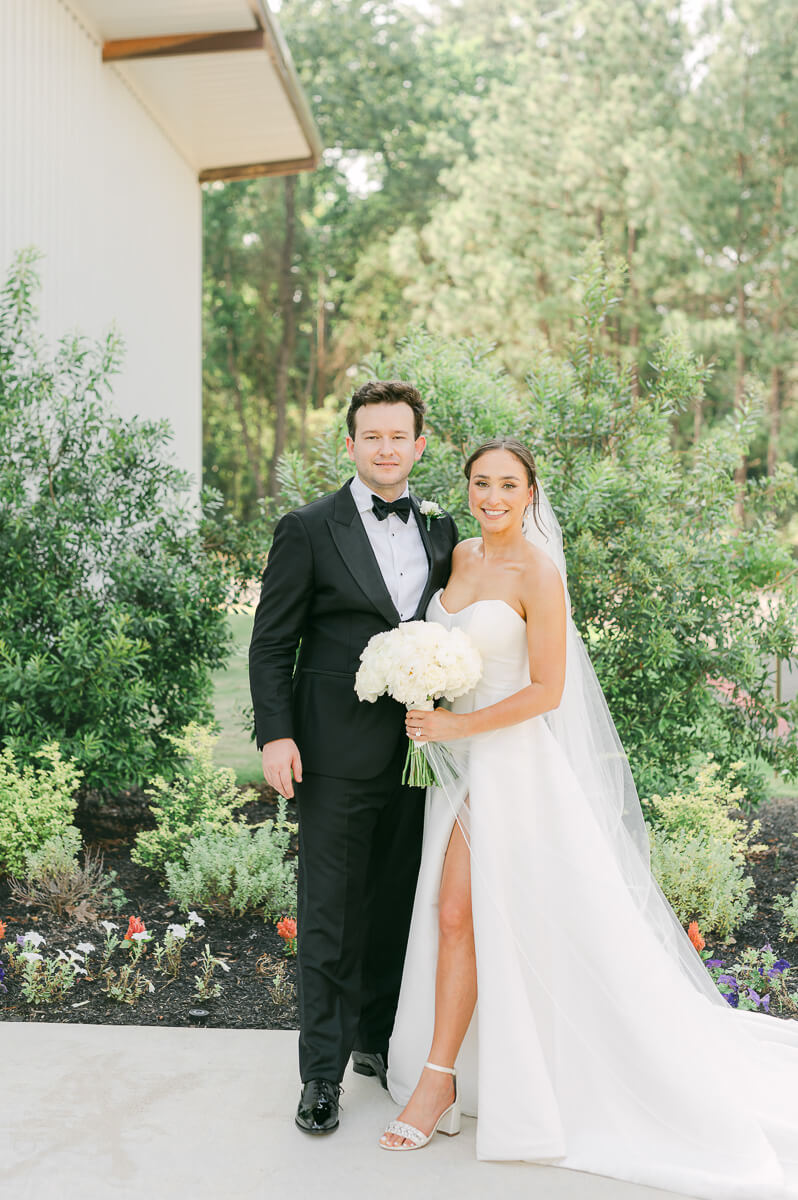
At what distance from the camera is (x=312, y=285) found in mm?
31984

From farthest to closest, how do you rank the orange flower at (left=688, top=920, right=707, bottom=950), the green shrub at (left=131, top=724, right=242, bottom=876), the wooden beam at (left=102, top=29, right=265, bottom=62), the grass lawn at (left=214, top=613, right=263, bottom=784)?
the wooden beam at (left=102, top=29, right=265, bottom=62), the grass lawn at (left=214, top=613, right=263, bottom=784), the green shrub at (left=131, top=724, right=242, bottom=876), the orange flower at (left=688, top=920, right=707, bottom=950)

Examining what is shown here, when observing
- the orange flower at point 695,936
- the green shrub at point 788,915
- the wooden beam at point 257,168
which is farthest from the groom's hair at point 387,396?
the wooden beam at point 257,168

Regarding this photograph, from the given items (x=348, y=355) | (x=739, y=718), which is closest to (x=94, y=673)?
(x=739, y=718)

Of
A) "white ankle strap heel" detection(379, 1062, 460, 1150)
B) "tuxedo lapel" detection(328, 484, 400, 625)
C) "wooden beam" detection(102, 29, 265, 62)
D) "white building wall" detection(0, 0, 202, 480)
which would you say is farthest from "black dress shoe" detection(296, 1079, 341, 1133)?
"wooden beam" detection(102, 29, 265, 62)

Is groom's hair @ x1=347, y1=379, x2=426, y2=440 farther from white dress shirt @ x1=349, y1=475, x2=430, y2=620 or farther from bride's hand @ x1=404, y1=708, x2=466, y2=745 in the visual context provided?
bride's hand @ x1=404, y1=708, x2=466, y2=745

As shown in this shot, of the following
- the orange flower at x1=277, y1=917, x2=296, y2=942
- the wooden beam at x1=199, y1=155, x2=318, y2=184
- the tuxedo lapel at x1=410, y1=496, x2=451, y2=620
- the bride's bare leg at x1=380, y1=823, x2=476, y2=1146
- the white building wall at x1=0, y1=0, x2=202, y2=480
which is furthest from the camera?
the wooden beam at x1=199, y1=155, x2=318, y2=184

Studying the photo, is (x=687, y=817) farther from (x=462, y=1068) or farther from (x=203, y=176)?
(x=203, y=176)

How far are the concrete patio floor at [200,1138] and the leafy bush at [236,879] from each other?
1105mm

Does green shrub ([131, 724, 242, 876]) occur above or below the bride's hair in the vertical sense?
below

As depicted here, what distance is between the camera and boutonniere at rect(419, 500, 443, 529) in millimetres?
3389

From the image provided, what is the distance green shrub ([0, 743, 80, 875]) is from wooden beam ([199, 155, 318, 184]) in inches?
350

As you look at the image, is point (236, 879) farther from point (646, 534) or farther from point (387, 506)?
point (646, 534)

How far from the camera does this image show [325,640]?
10.9ft

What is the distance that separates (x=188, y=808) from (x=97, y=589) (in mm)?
1344
